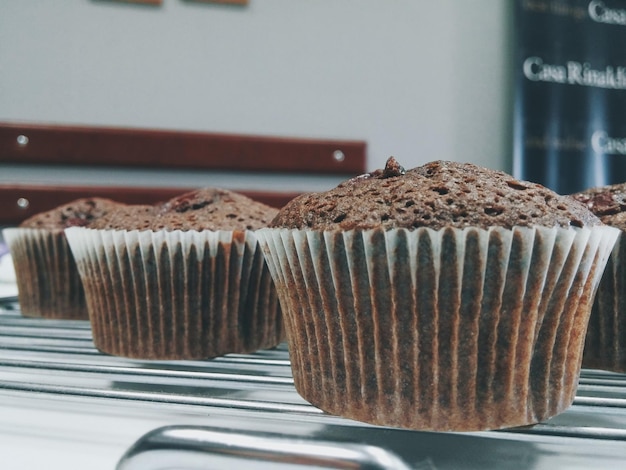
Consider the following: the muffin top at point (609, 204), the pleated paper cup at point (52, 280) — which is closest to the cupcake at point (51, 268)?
the pleated paper cup at point (52, 280)

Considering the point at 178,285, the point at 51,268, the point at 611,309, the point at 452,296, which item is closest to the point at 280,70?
the point at 51,268

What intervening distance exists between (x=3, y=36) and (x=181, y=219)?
201 cm

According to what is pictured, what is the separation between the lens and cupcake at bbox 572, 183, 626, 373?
3.15 ft

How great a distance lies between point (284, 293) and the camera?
0.87m

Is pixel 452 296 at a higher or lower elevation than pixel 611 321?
higher

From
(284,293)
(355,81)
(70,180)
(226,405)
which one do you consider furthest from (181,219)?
(355,81)

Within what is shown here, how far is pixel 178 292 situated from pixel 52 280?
1.80 feet

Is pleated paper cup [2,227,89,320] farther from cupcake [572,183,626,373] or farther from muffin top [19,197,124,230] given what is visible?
cupcake [572,183,626,373]

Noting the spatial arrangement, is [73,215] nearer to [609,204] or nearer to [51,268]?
[51,268]

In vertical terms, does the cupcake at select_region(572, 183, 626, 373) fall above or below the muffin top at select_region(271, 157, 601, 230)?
below

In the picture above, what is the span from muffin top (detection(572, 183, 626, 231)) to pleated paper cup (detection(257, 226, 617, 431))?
22 cm

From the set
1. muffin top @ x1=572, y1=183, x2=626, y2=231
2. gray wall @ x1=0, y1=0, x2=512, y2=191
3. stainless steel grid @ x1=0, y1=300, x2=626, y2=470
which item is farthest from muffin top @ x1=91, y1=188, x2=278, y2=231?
gray wall @ x1=0, y1=0, x2=512, y2=191

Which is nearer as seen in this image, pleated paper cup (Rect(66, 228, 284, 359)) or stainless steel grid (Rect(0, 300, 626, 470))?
stainless steel grid (Rect(0, 300, 626, 470))

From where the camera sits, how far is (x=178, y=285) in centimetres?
106
